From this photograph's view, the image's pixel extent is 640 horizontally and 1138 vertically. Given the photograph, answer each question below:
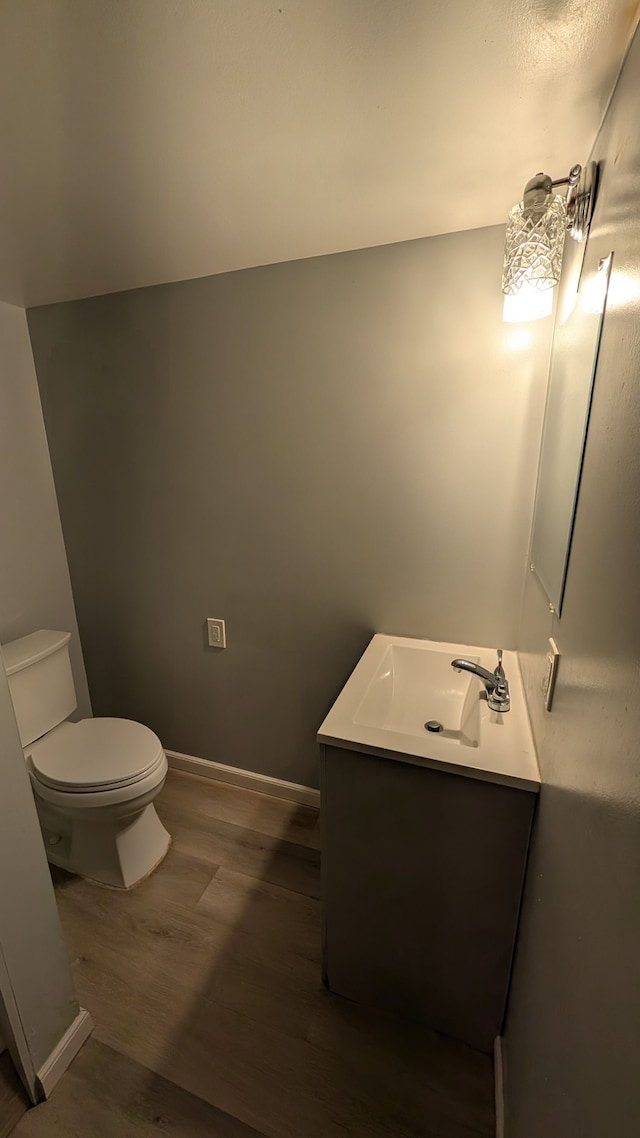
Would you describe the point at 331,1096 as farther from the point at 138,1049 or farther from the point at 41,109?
the point at 41,109

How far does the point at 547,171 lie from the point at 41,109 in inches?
45.6

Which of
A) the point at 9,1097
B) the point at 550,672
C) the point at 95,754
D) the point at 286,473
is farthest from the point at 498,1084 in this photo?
the point at 286,473

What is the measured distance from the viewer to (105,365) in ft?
5.93

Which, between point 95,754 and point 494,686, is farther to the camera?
point 95,754

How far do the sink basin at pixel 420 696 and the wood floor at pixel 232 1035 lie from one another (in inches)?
32.4

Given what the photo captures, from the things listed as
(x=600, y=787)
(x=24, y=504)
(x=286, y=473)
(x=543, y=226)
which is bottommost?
(x=600, y=787)

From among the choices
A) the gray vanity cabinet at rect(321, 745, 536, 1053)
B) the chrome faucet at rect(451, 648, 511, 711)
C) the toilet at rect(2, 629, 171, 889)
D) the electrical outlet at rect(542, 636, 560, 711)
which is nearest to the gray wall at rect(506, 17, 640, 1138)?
the electrical outlet at rect(542, 636, 560, 711)

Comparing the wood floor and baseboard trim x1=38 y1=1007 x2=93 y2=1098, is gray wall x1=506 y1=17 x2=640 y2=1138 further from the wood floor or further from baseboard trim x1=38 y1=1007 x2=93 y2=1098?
baseboard trim x1=38 y1=1007 x2=93 y2=1098

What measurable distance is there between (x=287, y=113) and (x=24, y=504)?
1757 mm

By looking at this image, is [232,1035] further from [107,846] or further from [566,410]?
[566,410]

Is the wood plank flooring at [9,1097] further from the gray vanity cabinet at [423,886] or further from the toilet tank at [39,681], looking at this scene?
the toilet tank at [39,681]

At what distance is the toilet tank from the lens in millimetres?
1657

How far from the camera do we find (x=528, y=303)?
3.54 feet

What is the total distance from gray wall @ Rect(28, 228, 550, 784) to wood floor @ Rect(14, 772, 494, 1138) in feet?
1.89
